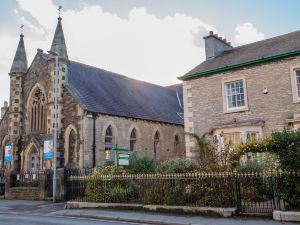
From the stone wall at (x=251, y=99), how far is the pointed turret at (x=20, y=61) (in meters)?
14.6

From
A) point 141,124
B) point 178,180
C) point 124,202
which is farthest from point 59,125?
point 178,180

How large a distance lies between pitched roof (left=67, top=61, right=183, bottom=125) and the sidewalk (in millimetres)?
10847

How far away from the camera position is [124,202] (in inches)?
575

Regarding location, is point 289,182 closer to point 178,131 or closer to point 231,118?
point 231,118

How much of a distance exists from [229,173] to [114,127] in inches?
585

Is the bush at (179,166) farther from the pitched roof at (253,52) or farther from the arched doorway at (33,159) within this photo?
the arched doorway at (33,159)

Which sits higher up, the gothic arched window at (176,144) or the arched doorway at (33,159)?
the gothic arched window at (176,144)

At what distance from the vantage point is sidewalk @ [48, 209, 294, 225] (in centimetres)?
1052

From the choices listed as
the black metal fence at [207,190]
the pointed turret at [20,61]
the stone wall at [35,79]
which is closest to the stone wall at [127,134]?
the stone wall at [35,79]

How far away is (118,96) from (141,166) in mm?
13721

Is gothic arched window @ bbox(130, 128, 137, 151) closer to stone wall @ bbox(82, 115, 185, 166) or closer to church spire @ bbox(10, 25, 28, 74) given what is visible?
stone wall @ bbox(82, 115, 185, 166)

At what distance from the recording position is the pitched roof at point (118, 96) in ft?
84.0

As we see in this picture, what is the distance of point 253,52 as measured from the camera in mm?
19672

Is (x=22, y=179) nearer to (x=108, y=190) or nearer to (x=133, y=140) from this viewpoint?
(x=108, y=190)
